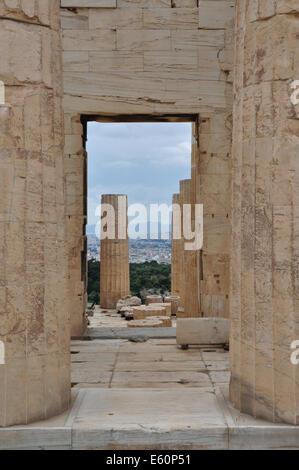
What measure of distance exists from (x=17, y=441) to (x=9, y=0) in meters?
4.74

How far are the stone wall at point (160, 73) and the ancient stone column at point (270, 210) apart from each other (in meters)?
5.14

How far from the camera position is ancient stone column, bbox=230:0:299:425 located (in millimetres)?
5270

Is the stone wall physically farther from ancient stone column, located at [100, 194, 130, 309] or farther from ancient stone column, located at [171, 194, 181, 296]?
ancient stone column, located at [100, 194, 130, 309]

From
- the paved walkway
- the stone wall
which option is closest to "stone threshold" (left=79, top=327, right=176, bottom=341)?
the stone wall

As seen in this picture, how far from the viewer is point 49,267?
18.2 ft

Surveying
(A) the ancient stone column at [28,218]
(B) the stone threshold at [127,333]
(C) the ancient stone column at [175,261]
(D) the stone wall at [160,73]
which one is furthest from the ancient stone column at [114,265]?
(A) the ancient stone column at [28,218]

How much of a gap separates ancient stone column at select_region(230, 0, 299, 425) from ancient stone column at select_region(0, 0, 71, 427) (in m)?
2.23

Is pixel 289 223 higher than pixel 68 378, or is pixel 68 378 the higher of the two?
pixel 289 223

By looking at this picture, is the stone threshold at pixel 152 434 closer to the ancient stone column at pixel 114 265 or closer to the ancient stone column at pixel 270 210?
the ancient stone column at pixel 270 210

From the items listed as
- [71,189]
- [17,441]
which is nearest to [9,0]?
[17,441]

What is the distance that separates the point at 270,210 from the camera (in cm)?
534

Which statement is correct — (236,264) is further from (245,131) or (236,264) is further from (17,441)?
(17,441)

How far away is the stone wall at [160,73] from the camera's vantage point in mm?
10578

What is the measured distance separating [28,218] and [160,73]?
6.48 metres
